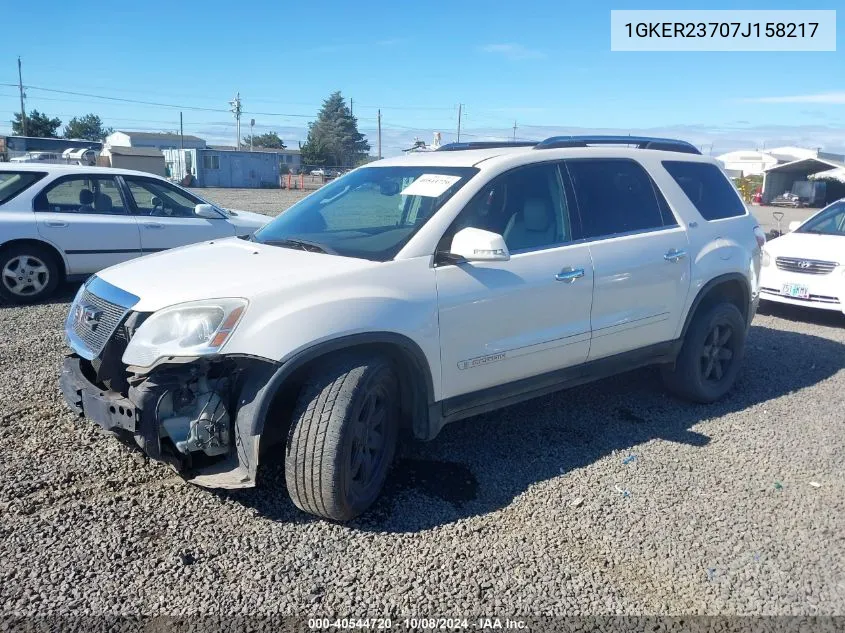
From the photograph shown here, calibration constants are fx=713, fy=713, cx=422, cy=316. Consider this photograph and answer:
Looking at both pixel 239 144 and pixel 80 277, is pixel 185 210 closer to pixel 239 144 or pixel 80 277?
pixel 80 277

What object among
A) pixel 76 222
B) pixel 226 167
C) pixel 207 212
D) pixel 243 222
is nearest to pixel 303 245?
pixel 207 212

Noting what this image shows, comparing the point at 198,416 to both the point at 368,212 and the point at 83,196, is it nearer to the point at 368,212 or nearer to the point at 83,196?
the point at 368,212

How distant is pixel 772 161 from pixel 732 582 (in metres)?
62.4

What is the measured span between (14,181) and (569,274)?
267 inches

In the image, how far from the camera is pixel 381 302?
352 centimetres

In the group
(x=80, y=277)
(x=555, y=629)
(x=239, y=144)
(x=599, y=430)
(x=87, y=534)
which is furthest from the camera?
(x=239, y=144)

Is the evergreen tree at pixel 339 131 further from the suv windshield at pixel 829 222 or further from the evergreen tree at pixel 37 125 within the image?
the suv windshield at pixel 829 222

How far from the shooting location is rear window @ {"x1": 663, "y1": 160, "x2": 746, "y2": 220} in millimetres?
5292

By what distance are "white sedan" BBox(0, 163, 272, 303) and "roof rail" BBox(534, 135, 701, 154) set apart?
4.29 m

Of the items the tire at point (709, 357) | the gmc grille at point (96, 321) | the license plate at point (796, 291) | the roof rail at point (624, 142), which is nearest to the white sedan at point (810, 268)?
→ the license plate at point (796, 291)

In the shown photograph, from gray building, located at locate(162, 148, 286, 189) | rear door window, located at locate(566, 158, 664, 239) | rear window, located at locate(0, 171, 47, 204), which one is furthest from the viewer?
gray building, located at locate(162, 148, 286, 189)

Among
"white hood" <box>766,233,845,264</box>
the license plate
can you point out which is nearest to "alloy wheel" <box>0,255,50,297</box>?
the license plate

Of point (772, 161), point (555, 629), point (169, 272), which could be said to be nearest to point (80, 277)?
point (169, 272)

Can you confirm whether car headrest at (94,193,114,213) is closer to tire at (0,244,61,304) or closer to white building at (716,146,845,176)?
tire at (0,244,61,304)
